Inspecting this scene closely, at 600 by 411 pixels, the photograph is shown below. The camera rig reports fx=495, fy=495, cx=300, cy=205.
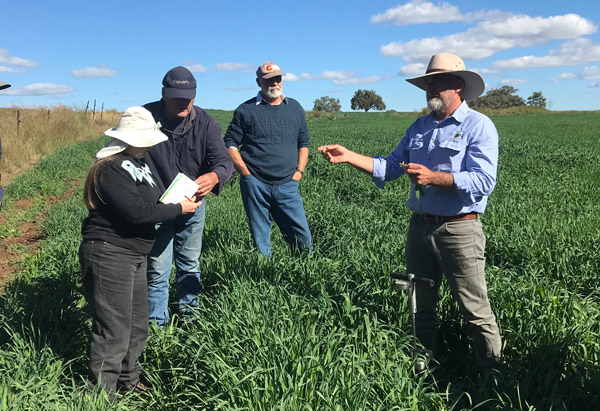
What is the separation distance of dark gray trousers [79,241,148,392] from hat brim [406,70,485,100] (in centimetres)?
210

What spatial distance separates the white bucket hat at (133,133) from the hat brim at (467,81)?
1.66 metres

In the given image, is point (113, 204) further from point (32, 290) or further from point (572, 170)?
point (572, 170)

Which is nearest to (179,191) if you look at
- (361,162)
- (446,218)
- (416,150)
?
(361,162)

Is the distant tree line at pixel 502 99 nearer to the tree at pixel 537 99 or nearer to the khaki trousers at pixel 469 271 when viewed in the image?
the tree at pixel 537 99

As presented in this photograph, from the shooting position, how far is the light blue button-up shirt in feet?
9.50

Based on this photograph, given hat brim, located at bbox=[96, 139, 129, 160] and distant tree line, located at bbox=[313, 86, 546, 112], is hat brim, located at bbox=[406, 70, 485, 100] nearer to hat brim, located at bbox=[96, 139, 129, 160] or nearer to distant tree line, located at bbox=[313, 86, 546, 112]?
hat brim, located at bbox=[96, 139, 129, 160]

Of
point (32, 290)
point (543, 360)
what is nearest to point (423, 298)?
point (543, 360)

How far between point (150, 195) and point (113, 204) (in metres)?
0.29

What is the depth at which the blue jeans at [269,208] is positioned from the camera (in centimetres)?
479

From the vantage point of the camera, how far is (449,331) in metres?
3.70

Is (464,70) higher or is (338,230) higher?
(464,70)

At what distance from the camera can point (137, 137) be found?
9.59ft

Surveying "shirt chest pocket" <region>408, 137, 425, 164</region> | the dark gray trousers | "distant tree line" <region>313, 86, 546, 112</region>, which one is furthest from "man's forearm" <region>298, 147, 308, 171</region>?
"distant tree line" <region>313, 86, 546, 112</region>

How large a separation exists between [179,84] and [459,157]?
1.99 m
